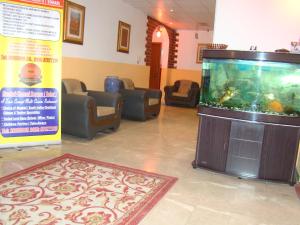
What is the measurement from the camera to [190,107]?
28.5 ft

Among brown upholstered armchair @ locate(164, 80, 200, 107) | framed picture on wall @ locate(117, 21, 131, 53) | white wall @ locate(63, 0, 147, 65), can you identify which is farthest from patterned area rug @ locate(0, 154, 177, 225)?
brown upholstered armchair @ locate(164, 80, 200, 107)

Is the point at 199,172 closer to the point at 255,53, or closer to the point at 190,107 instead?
the point at 255,53

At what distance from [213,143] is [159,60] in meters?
7.09

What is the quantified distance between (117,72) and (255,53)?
14.2ft

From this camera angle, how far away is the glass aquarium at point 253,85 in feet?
9.52

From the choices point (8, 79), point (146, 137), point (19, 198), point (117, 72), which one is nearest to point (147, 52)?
point (117, 72)

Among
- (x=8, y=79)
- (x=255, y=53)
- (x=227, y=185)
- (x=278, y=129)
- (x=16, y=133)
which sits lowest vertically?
(x=227, y=185)

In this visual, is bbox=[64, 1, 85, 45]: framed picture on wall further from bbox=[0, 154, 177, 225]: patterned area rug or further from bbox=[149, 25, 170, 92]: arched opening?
bbox=[149, 25, 170, 92]: arched opening

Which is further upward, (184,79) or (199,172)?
(184,79)

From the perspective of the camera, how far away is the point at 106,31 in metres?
6.16

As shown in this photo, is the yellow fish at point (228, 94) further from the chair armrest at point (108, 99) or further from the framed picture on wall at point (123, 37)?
the framed picture on wall at point (123, 37)

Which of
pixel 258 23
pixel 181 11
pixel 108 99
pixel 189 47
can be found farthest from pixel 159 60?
pixel 258 23

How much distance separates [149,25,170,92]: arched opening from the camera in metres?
9.80

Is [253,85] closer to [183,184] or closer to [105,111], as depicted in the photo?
[183,184]
